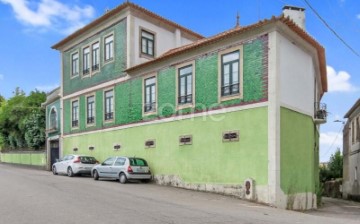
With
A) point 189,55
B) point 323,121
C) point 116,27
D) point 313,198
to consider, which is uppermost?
point 116,27

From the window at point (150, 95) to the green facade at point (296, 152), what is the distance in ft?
26.1

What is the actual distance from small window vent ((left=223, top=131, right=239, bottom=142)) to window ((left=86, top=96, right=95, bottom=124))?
1324cm

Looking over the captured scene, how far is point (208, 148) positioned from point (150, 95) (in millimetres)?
5834

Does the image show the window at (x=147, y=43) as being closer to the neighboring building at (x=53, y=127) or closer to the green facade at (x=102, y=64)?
the green facade at (x=102, y=64)

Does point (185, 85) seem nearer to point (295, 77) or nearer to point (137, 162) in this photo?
point (137, 162)

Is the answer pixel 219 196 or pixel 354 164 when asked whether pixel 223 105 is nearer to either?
pixel 219 196

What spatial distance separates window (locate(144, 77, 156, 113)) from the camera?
23.4m

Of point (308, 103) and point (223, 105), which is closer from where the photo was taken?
point (223, 105)

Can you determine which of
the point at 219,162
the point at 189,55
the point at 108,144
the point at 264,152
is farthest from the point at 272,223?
the point at 108,144

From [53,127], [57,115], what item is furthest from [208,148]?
[53,127]

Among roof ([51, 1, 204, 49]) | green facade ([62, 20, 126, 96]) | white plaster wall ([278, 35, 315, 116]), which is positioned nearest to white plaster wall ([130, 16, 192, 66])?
roof ([51, 1, 204, 49])

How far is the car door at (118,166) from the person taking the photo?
21.8 meters

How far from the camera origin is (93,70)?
29641 millimetres

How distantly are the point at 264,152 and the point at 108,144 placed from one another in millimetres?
12928
